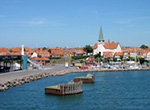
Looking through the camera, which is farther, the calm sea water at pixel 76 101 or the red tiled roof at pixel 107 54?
the red tiled roof at pixel 107 54

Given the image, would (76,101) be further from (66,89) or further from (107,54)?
(107,54)

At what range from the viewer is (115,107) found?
31234 mm

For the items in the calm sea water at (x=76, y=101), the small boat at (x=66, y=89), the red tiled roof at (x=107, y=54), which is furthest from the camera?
the red tiled roof at (x=107, y=54)

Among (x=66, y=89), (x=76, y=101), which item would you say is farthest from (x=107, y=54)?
(x=76, y=101)

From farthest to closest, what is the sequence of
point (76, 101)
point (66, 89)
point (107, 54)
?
1. point (107, 54)
2. point (66, 89)
3. point (76, 101)

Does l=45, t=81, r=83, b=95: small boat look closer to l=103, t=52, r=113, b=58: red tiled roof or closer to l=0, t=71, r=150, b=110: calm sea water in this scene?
l=0, t=71, r=150, b=110: calm sea water

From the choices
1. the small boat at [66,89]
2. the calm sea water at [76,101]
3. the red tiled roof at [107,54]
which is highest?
the red tiled roof at [107,54]

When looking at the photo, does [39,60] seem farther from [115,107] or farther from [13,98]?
[115,107]

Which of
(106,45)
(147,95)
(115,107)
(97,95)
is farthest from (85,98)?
(106,45)

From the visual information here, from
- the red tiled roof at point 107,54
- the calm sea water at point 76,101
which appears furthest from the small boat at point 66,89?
the red tiled roof at point 107,54

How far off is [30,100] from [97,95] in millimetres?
10507

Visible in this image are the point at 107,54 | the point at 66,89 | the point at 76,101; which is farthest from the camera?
the point at 107,54

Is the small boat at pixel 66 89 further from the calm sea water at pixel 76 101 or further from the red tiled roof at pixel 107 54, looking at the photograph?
the red tiled roof at pixel 107 54

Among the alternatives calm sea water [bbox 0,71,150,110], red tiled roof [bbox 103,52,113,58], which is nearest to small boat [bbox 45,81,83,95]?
calm sea water [bbox 0,71,150,110]
